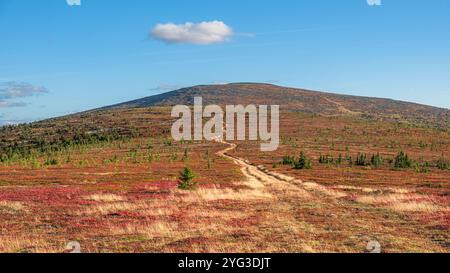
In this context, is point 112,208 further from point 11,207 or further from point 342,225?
point 342,225

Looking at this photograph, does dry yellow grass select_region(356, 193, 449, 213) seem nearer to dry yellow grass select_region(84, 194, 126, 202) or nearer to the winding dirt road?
the winding dirt road

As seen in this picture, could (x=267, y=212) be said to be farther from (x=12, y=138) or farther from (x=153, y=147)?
(x=12, y=138)

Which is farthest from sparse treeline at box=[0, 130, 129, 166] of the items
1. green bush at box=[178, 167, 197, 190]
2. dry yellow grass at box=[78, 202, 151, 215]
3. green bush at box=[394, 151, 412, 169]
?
dry yellow grass at box=[78, 202, 151, 215]

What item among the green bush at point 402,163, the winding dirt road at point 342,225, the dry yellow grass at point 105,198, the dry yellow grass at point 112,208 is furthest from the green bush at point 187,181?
the green bush at point 402,163

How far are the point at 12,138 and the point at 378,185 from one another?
5658 inches

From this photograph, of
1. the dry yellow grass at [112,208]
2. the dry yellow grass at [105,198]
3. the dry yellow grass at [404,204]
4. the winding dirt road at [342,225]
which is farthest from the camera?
the dry yellow grass at [105,198]

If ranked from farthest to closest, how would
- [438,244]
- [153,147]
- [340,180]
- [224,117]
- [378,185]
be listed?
[224,117] < [153,147] < [340,180] < [378,185] < [438,244]

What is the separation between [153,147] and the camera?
112 meters

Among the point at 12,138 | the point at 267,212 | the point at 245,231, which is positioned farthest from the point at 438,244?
the point at 12,138

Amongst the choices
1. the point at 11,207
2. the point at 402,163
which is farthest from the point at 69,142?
the point at 11,207

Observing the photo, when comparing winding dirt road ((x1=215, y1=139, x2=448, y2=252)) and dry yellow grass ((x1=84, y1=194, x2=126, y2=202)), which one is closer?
winding dirt road ((x1=215, y1=139, x2=448, y2=252))

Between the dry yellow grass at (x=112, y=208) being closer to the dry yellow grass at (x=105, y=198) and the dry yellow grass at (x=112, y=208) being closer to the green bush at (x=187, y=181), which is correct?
the dry yellow grass at (x=105, y=198)

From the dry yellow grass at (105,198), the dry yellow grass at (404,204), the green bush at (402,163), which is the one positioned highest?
the dry yellow grass at (404,204)
